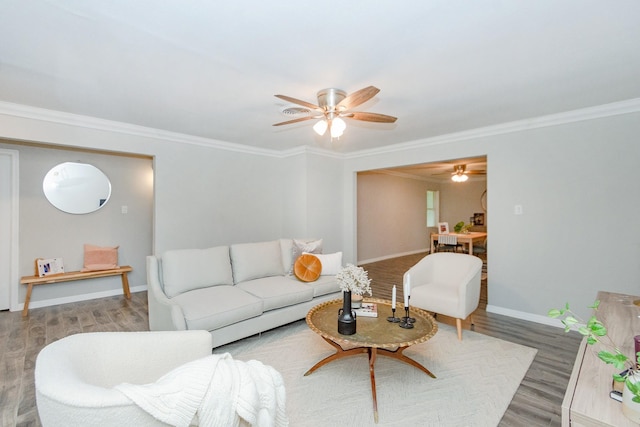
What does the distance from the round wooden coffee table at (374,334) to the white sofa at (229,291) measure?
0.65 m

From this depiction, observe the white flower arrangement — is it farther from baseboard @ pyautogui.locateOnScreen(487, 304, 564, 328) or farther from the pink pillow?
the pink pillow

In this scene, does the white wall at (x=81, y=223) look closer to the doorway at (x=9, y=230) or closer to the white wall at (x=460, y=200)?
the doorway at (x=9, y=230)

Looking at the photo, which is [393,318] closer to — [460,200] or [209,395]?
[209,395]

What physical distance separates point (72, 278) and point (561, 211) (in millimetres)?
6291

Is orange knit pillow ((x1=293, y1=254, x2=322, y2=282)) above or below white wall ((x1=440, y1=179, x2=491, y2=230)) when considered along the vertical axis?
below

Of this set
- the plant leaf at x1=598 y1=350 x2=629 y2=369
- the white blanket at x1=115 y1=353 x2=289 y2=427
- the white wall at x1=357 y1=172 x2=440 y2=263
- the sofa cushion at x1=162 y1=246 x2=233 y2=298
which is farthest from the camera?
the white wall at x1=357 y1=172 x2=440 y2=263

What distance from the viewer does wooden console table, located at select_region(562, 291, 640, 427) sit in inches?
39.3

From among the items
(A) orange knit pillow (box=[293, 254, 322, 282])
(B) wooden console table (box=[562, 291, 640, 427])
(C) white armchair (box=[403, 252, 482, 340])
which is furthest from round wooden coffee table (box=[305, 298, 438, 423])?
(B) wooden console table (box=[562, 291, 640, 427])

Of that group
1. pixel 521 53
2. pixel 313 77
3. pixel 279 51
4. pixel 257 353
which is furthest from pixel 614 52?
pixel 257 353

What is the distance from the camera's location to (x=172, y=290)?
296 cm

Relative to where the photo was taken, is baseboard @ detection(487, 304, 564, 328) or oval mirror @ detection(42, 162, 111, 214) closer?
baseboard @ detection(487, 304, 564, 328)

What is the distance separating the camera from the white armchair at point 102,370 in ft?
2.98

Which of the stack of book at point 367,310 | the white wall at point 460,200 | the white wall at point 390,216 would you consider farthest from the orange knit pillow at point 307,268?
the white wall at point 460,200

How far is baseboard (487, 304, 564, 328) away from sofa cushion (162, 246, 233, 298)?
3393 mm
